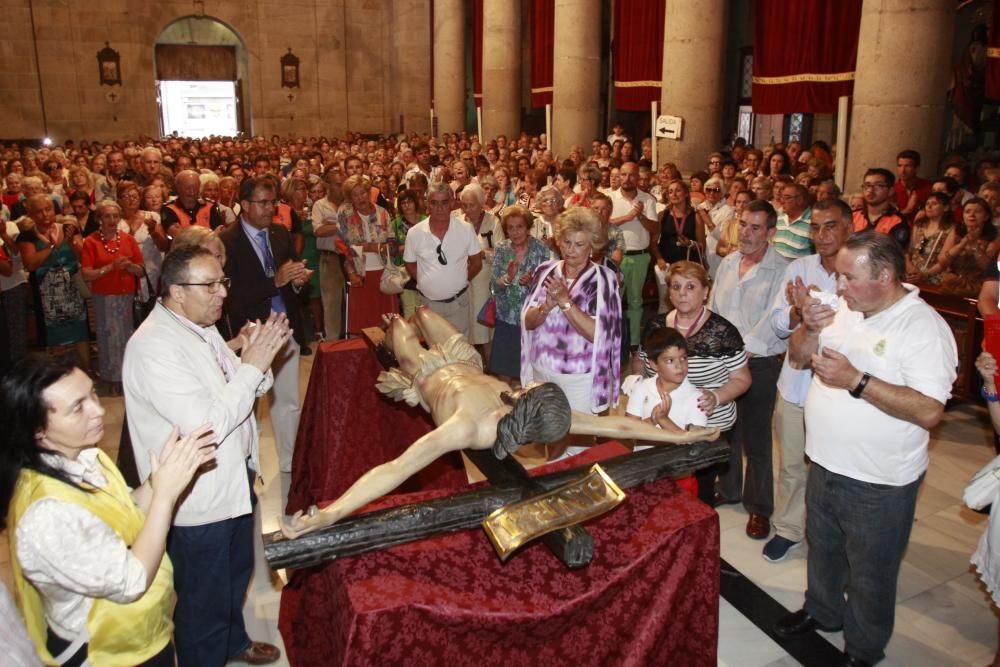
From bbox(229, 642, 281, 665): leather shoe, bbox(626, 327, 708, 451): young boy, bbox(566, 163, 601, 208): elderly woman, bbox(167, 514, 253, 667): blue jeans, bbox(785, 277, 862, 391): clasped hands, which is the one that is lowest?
bbox(229, 642, 281, 665): leather shoe

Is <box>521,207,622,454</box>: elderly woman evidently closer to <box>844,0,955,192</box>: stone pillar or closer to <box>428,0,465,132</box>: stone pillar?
<box>844,0,955,192</box>: stone pillar

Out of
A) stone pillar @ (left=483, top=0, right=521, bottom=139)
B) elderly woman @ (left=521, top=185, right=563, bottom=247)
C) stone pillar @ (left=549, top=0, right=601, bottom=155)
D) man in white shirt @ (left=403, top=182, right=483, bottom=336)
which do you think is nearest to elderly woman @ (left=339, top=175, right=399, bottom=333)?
man in white shirt @ (left=403, top=182, right=483, bottom=336)

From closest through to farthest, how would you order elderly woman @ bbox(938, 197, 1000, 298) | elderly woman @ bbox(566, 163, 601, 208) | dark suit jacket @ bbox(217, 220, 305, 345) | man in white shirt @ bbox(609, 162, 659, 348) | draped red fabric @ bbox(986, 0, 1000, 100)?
dark suit jacket @ bbox(217, 220, 305, 345) < elderly woman @ bbox(938, 197, 1000, 298) < man in white shirt @ bbox(609, 162, 659, 348) < draped red fabric @ bbox(986, 0, 1000, 100) < elderly woman @ bbox(566, 163, 601, 208)

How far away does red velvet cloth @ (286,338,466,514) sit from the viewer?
4.59 m

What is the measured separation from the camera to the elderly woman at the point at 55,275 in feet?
21.9

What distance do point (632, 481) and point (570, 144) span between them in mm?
13207

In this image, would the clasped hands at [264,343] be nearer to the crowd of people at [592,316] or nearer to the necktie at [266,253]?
the crowd of people at [592,316]

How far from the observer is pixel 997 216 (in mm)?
6453

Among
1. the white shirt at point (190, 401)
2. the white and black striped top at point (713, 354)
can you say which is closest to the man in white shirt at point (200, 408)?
the white shirt at point (190, 401)

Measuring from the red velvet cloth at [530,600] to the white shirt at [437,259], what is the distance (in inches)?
145

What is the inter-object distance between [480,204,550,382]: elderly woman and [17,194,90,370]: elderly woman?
12.1 ft

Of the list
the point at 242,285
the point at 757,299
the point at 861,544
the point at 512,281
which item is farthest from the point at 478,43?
the point at 861,544

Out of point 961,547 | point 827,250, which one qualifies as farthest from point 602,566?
point 961,547

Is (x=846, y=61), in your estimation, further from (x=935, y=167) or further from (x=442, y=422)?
(x=442, y=422)
